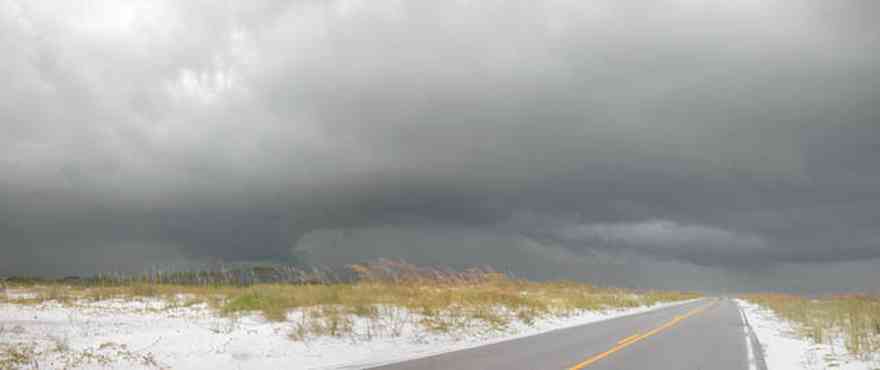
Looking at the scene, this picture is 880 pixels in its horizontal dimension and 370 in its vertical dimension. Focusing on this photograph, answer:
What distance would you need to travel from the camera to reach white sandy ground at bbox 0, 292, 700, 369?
12656 millimetres

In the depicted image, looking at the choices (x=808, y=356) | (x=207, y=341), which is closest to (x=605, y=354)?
(x=808, y=356)

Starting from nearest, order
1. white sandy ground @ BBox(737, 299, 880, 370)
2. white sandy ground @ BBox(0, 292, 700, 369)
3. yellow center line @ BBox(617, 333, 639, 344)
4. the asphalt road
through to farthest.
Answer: white sandy ground @ BBox(0, 292, 700, 369), the asphalt road, white sandy ground @ BBox(737, 299, 880, 370), yellow center line @ BBox(617, 333, 639, 344)

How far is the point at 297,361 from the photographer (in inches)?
543

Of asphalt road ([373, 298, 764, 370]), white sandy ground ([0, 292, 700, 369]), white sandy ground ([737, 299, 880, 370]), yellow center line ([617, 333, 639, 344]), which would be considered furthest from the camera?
yellow center line ([617, 333, 639, 344])

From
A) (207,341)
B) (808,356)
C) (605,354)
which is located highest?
(207,341)

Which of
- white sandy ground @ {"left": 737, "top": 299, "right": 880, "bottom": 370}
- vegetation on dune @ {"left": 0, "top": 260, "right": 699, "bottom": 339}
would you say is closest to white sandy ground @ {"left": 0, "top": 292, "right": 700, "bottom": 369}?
vegetation on dune @ {"left": 0, "top": 260, "right": 699, "bottom": 339}

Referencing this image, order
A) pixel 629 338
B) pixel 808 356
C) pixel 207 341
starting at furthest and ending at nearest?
pixel 629 338 < pixel 808 356 < pixel 207 341

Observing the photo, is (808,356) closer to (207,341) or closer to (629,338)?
(629,338)

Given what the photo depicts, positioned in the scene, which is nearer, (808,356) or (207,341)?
(207,341)

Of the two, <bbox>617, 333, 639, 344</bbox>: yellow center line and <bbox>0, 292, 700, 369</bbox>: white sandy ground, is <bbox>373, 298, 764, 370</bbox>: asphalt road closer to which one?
<bbox>617, 333, 639, 344</bbox>: yellow center line

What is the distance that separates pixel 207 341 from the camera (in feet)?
49.4

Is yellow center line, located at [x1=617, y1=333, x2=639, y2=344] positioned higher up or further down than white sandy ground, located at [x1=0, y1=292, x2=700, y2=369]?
further down

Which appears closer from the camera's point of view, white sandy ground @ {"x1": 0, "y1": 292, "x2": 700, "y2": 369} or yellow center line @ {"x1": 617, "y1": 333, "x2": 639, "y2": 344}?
white sandy ground @ {"x1": 0, "y1": 292, "x2": 700, "y2": 369}

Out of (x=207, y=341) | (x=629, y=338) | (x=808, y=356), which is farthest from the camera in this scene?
(x=629, y=338)
